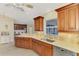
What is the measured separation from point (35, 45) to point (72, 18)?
1.01 metres

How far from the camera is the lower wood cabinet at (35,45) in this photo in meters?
2.46

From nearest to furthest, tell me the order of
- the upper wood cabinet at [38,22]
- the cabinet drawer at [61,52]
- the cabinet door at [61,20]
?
the cabinet drawer at [61,52], the upper wood cabinet at [38,22], the cabinet door at [61,20]

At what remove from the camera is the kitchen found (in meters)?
2.31

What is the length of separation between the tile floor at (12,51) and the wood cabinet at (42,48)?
5.7 inches

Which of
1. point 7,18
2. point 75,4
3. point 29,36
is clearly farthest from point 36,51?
point 75,4

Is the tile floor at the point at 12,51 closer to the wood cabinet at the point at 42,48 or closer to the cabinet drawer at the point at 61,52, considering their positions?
the wood cabinet at the point at 42,48

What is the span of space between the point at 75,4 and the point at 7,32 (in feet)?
4.69

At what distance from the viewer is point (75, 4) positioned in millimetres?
2283

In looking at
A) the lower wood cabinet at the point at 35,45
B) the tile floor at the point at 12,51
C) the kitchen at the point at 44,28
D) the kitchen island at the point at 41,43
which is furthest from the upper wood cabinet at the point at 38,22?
the tile floor at the point at 12,51

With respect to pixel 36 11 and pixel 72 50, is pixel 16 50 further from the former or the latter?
pixel 72 50

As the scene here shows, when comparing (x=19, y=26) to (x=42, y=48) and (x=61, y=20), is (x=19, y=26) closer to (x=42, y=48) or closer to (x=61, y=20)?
(x=42, y=48)

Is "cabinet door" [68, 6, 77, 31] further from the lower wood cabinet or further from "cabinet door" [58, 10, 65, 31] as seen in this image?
the lower wood cabinet

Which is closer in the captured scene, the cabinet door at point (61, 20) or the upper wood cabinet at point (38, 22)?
the upper wood cabinet at point (38, 22)

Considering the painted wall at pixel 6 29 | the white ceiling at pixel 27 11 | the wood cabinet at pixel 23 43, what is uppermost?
the white ceiling at pixel 27 11
